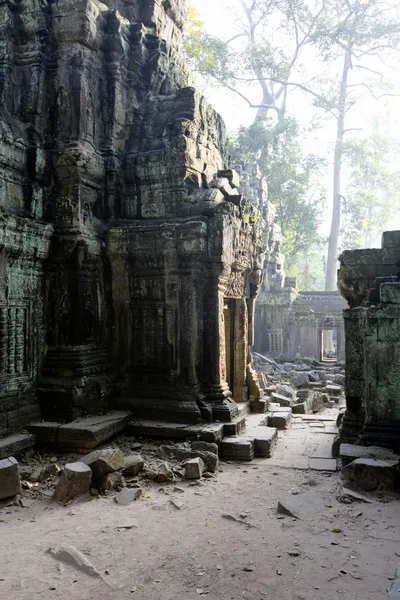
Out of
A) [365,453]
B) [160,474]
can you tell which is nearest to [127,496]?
[160,474]

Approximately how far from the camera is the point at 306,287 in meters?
38.7

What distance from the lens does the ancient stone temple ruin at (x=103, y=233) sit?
23.3 ft

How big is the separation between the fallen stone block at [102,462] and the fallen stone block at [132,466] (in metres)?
0.19

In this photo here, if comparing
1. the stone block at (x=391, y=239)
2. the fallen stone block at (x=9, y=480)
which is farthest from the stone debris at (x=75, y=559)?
the stone block at (x=391, y=239)

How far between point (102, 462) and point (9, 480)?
3.12ft

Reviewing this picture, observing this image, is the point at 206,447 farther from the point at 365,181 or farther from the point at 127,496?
the point at 365,181

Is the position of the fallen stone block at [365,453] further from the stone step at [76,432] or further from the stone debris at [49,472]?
the stone debris at [49,472]

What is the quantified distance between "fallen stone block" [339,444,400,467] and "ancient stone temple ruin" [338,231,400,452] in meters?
0.24

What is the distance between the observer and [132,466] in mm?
5707

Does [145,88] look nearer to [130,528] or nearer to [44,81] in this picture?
[44,81]

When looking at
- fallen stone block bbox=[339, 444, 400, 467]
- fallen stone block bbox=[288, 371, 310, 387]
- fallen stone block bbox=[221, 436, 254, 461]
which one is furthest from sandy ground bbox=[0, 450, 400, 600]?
fallen stone block bbox=[288, 371, 310, 387]

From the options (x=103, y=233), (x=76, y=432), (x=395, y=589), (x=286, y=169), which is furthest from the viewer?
(x=286, y=169)

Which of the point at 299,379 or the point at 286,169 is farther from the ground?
the point at 286,169

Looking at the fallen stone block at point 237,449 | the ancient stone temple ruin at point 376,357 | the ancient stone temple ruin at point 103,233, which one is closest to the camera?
the ancient stone temple ruin at point 376,357
